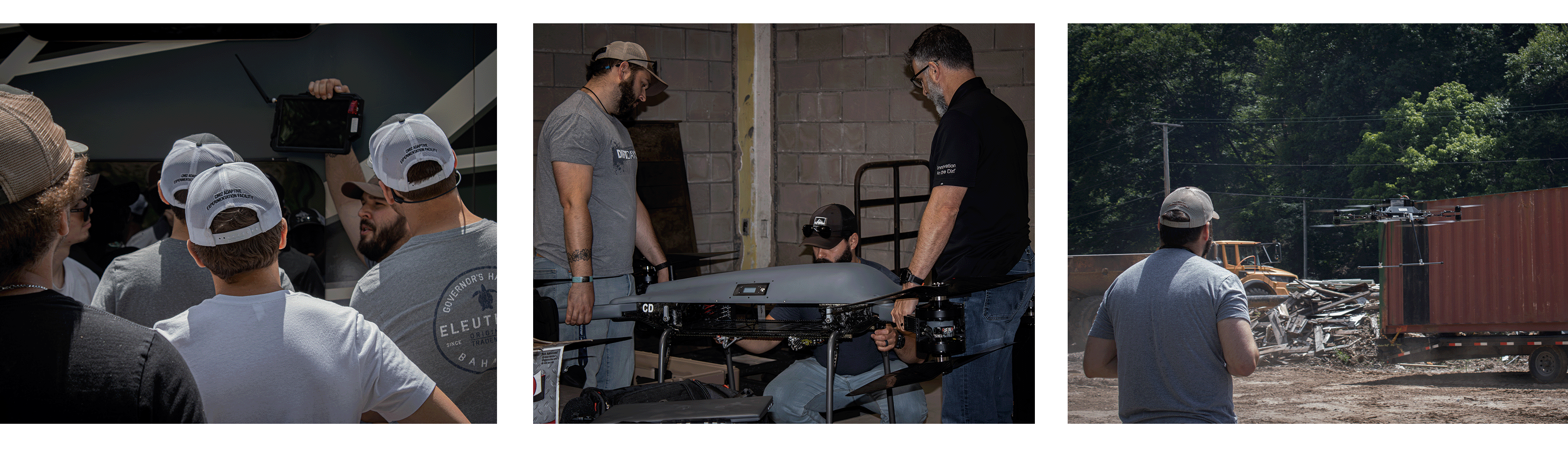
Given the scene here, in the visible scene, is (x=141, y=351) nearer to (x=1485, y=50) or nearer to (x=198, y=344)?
(x=198, y=344)

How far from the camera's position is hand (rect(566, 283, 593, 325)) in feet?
10.2

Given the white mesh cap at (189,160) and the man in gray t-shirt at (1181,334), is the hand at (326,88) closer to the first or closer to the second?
the white mesh cap at (189,160)

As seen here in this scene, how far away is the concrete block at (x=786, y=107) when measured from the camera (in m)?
5.49

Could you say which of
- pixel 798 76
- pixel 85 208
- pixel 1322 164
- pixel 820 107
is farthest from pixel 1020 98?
pixel 85 208

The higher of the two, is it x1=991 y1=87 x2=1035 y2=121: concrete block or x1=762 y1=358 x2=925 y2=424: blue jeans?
x1=991 y1=87 x2=1035 y2=121: concrete block

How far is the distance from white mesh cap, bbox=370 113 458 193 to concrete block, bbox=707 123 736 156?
303cm

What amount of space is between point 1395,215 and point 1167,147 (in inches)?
30.8

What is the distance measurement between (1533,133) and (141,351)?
403cm

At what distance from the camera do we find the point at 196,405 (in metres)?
2.30

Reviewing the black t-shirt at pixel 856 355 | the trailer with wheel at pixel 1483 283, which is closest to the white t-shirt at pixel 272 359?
the black t-shirt at pixel 856 355

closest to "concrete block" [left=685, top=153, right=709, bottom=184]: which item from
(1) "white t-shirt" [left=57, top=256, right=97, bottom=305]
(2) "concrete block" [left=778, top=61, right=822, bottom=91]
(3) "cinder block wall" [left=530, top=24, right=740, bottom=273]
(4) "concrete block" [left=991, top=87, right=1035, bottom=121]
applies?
(3) "cinder block wall" [left=530, top=24, right=740, bottom=273]

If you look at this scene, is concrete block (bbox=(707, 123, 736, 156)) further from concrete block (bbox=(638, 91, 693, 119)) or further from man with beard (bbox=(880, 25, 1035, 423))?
man with beard (bbox=(880, 25, 1035, 423))

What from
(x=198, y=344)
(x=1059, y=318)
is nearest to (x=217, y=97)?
(x=198, y=344)

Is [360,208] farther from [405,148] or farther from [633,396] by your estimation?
[633,396]
